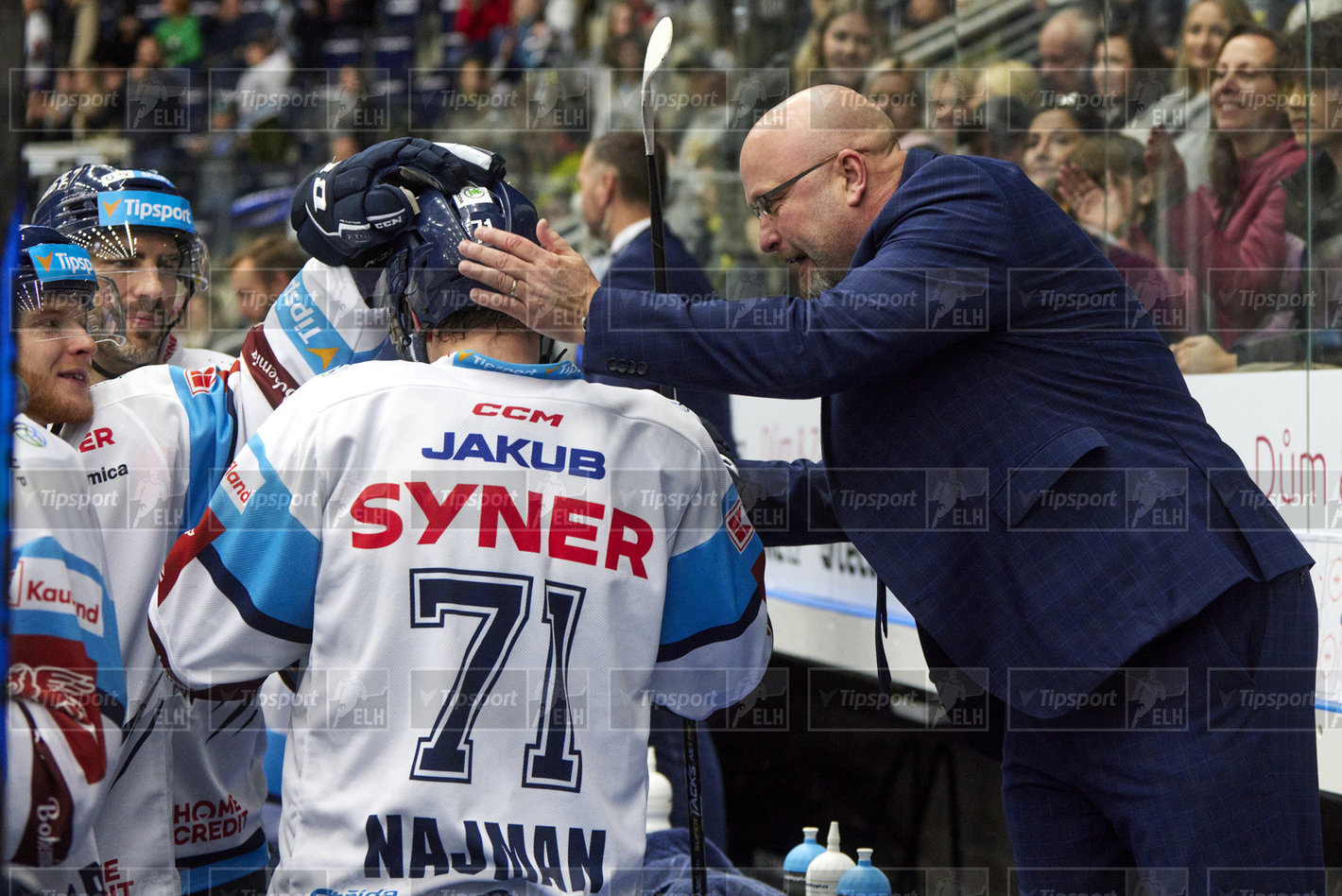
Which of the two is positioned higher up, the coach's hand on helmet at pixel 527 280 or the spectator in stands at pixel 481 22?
the spectator in stands at pixel 481 22

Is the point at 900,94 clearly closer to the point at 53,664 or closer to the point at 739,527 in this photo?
the point at 739,527

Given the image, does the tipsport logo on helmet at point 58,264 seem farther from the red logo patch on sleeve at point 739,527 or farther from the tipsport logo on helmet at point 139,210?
the red logo patch on sleeve at point 739,527

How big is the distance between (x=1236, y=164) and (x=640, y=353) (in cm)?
219

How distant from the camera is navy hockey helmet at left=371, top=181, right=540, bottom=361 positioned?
1.75 m

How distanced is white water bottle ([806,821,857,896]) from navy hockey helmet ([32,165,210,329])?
63.3 inches

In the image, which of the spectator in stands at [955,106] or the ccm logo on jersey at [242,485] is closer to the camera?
the ccm logo on jersey at [242,485]

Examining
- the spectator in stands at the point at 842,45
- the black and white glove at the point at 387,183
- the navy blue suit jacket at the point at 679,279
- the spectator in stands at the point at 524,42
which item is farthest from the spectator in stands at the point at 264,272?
the black and white glove at the point at 387,183

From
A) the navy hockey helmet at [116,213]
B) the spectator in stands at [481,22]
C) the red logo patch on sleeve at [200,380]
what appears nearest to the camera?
the red logo patch on sleeve at [200,380]

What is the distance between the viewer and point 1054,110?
4.08 meters

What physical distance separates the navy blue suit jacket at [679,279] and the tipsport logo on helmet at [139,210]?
5.31 ft

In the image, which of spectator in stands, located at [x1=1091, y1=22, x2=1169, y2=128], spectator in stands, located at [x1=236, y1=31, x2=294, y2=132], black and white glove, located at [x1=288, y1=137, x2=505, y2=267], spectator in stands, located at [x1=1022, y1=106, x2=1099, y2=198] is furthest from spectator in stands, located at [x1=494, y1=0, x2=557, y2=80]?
black and white glove, located at [x1=288, y1=137, x2=505, y2=267]

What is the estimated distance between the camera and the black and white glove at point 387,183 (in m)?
1.83

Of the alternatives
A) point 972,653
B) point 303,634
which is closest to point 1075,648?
point 972,653

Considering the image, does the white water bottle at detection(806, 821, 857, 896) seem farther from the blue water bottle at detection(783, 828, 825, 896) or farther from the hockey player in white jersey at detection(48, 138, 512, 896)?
the hockey player in white jersey at detection(48, 138, 512, 896)
